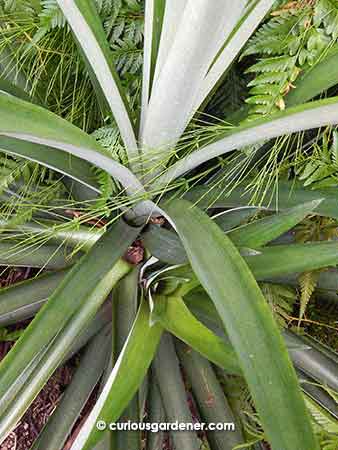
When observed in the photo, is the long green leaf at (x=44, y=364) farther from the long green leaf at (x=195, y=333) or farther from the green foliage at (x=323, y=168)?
the green foliage at (x=323, y=168)

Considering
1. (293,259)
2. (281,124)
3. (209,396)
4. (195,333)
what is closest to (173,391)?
(209,396)

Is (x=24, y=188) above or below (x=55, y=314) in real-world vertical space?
above

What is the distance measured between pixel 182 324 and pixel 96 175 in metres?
0.22

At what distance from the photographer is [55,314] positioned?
1.90 feet

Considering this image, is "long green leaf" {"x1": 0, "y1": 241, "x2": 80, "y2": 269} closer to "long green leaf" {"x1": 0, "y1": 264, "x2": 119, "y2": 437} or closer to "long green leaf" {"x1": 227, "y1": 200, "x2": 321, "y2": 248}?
"long green leaf" {"x1": 0, "y1": 264, "x2": 119, "y2": 437}

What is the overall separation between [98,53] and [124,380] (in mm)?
357

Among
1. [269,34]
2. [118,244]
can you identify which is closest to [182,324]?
[118,244]

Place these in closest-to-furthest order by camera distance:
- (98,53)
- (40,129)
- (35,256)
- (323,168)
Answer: (40,129) → (98,53) → (323,168) → (35,256)

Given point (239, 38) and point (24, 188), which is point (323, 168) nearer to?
point (239, 38)

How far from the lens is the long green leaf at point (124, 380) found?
53 centimetres

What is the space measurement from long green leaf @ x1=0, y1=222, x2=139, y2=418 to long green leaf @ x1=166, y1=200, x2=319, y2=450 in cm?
16

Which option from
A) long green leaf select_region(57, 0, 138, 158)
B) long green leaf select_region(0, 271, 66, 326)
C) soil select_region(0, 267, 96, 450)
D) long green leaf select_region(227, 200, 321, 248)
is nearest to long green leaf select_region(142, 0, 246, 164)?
Answer: long green leaf select_region(57, 0, 138, 158)

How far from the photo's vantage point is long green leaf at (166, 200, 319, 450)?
0.41m

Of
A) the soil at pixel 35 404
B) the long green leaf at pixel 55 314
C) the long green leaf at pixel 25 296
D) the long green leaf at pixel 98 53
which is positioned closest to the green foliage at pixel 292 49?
the long green leaf at pixel 98 53
